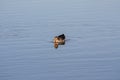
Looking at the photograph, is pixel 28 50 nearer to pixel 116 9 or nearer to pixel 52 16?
pixel 52 16

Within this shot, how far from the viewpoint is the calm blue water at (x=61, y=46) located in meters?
20.4

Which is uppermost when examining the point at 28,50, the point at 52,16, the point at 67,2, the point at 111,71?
the point at 67,2

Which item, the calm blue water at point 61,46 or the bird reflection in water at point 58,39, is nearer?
the calm blue water at point 61,46

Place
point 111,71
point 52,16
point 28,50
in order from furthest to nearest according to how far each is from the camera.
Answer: point 52,16 → point 28,50 → point 111,71

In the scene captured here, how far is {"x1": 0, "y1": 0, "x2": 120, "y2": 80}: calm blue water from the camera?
20359 millimetres

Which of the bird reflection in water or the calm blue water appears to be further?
the bird reflection in water

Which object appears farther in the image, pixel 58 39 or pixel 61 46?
pixel 58 39

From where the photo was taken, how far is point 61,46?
2553 centimetres

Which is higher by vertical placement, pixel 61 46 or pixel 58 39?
pixel 58 39

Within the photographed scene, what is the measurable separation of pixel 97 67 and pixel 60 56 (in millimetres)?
2629

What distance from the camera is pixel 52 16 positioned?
33.3m

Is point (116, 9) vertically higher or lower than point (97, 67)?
higher

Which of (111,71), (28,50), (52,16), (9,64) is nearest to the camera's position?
(111,71)

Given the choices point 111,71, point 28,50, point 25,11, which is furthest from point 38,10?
point 111,71
